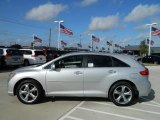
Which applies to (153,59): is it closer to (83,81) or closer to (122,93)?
(122,93)

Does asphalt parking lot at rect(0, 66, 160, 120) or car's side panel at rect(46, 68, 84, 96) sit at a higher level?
car's side panel at rect(46, 68, 84, 96)

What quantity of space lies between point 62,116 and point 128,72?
8.04ft

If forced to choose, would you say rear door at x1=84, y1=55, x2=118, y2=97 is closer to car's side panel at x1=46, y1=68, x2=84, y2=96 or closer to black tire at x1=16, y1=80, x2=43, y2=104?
car's side panel at x1=46, y1=68, x2=84, y2=96

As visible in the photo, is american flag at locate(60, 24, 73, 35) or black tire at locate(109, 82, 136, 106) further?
american flag at locate(60, 24, 73, 35)

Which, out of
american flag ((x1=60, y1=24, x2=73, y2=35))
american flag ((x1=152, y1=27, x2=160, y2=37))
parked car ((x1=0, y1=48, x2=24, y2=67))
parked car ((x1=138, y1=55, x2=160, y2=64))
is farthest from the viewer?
parked car ((x1=138, y1=55, x2=160, y2=64))

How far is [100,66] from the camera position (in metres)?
7.84

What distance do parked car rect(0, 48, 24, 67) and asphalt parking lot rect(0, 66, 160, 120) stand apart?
453 inches

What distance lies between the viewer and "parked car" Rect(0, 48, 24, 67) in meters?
19.8

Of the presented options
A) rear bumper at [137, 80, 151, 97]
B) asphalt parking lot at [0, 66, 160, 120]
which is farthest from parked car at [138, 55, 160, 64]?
rear bumper at [137, 80, 151, 97]

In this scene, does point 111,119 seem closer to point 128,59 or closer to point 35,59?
point 128,59

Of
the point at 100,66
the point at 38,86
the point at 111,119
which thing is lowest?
the point at 111,119

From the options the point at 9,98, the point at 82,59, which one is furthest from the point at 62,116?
the point at 9,98

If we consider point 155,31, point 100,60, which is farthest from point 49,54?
point 100,60

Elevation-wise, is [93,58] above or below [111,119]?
above
